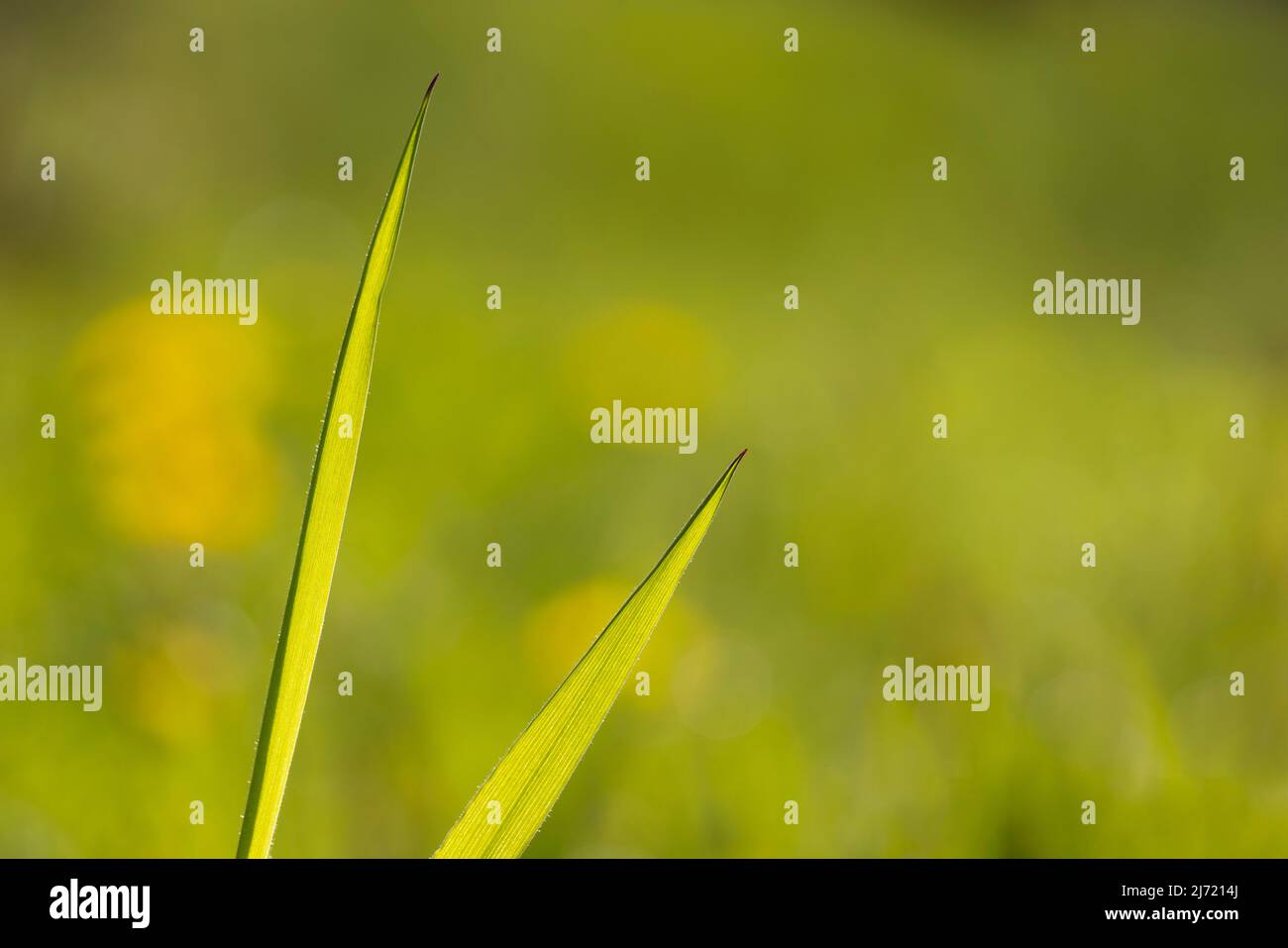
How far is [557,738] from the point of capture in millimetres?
445

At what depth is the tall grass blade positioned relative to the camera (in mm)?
419

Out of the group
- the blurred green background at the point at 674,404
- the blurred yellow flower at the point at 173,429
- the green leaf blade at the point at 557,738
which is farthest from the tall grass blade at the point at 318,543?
the blurred yellow flower at the point at 173,429

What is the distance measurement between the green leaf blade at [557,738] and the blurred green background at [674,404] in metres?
0.63

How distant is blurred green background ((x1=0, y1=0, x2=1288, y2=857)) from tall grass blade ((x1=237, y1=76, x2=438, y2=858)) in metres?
0.66

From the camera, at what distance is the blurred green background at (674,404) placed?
114 centimetres

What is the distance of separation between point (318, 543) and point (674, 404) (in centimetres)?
155

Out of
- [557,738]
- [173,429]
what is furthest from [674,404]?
[557,738]

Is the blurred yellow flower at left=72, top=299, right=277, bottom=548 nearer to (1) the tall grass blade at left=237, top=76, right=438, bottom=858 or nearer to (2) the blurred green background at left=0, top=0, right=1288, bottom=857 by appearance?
(2) the blurred green background at left=0, top=0, right=1288, bottom=857

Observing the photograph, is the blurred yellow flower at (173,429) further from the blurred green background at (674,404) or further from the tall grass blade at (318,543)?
the tall grass blade at (318,543)

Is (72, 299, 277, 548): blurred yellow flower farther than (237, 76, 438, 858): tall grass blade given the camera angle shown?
Yes

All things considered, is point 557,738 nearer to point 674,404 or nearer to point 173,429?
point 173,429

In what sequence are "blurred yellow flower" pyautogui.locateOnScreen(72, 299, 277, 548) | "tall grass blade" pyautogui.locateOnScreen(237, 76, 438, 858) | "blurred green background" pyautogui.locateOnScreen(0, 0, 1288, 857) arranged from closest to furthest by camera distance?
"tall grass blade" pyautogui.locateOnScreen(237, 76, 438, 858), "blurred green background" pyautogui.locateOnScreen(0, 0, 1288, 857), "blurred yellow flower" pyautogui.locateOnScreen(72, 299, 277, 548)

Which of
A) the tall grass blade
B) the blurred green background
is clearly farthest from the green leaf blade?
the blurred green background
